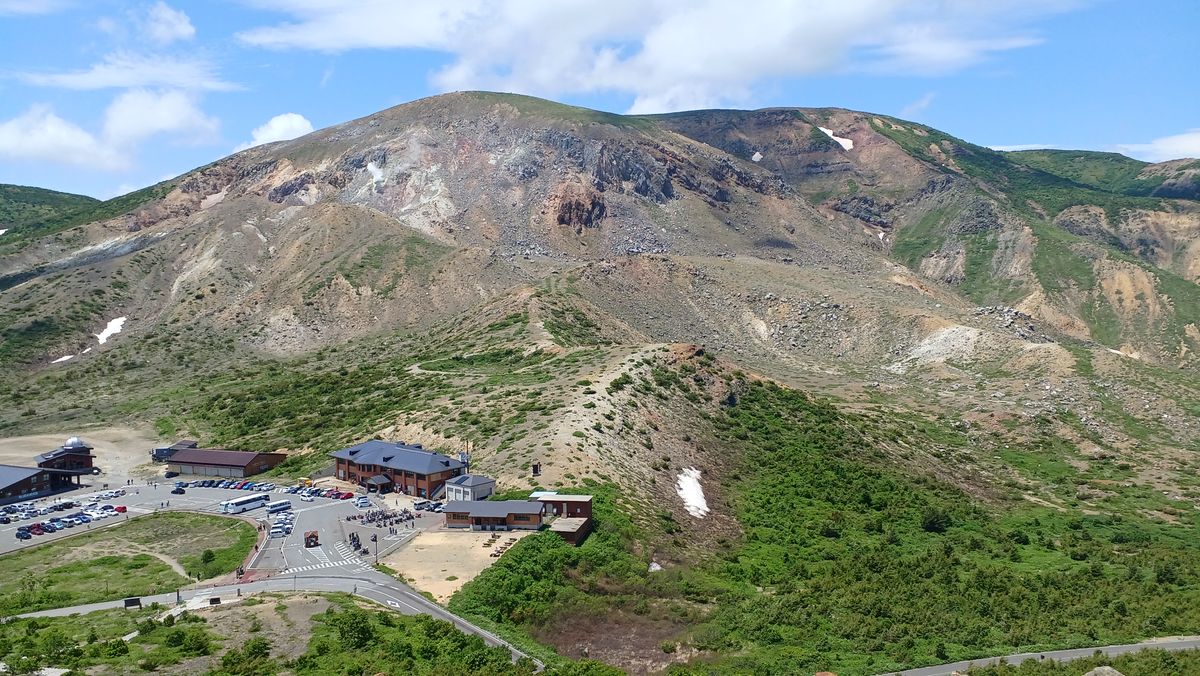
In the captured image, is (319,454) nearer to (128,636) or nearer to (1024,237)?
(128,636)

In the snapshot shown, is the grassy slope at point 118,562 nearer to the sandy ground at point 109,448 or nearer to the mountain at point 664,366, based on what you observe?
the mountain at point 664,366

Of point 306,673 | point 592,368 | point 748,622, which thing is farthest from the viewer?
point 592,368

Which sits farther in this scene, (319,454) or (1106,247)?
(1106,247)

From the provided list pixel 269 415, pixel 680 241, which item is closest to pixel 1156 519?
pixel 269 415

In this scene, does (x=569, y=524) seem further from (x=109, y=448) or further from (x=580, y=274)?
(x=580, y=274)

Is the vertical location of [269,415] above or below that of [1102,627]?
above
